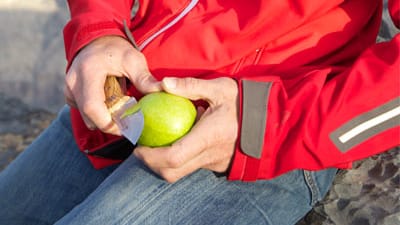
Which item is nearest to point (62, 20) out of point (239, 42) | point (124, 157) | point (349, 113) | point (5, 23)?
point (5, 23)

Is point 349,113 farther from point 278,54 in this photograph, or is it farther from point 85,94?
point 85,94

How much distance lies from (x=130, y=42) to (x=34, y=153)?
60 centimetres

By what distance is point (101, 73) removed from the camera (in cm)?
150

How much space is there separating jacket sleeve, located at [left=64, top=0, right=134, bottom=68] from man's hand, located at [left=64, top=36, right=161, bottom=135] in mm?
22

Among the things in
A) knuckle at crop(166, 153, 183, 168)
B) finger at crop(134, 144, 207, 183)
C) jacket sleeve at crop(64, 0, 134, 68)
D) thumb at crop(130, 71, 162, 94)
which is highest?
jacket sleeve at crop(64, 0, 134, 68)

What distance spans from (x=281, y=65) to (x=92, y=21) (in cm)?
55

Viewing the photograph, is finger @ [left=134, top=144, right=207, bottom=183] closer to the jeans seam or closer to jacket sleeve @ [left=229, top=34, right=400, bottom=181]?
jacket sleeve @ [left=229, top=34, right=400, bottom=181]

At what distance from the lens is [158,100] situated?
135cm

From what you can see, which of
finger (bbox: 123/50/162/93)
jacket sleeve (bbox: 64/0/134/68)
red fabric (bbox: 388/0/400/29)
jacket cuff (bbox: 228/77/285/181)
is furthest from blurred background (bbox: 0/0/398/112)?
red fabric (bbox: 388/0/400/29)

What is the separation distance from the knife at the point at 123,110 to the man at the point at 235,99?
0.09ft

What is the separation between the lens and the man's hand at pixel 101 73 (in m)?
1.45

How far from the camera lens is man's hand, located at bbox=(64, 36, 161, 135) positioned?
4.77 ft

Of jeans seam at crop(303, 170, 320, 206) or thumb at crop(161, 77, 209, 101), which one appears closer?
thumb at crop(161, 77, 209, 101)

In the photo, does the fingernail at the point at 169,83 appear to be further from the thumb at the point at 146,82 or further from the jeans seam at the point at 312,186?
the jeans seam at the point at 312,186
